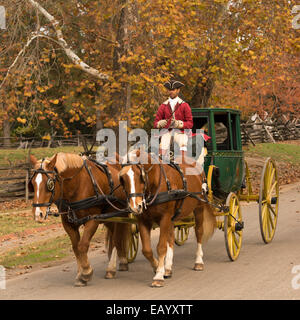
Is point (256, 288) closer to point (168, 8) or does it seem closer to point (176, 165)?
point (176, 165)

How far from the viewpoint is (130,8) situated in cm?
1688

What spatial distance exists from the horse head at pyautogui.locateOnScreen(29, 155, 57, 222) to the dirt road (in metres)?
1.14

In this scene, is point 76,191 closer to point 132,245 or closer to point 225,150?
point 132,245

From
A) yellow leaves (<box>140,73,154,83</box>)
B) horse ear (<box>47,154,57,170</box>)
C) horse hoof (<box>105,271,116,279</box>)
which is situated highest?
yellow leaves (<box>140,73,154,83</box>)

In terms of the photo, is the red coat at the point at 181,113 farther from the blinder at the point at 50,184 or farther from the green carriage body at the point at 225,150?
the blinder at the point at 50,184

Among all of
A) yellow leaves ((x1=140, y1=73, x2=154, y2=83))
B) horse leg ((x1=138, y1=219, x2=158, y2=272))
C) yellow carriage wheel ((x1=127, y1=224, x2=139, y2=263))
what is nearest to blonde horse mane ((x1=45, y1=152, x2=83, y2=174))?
horse leg ((x1=138, y1=219, x2=158, y2=272))

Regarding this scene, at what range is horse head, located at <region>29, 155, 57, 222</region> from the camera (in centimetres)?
762

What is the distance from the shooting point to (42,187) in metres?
7.72

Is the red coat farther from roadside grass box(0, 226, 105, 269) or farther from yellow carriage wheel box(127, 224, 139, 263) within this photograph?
roadside grass box(0, 226, 105, 269)

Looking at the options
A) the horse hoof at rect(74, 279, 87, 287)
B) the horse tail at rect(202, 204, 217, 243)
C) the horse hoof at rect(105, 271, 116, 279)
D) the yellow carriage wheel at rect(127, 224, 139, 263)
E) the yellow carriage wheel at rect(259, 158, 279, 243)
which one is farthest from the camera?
the yellow carriage wheel at rect(259, 158, 279, 243)

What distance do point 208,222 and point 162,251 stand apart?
2.10 m

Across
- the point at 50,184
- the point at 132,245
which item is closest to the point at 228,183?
the point at 132,245

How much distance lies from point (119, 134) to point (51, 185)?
9351mm

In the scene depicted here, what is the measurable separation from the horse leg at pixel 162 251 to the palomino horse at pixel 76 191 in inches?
35.6
